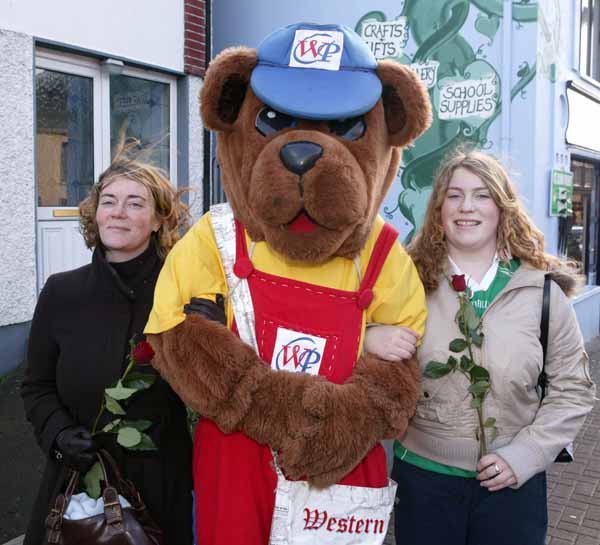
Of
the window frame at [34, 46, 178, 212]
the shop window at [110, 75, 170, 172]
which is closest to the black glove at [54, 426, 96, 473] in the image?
the window frame at [34, 46, 178, 212]

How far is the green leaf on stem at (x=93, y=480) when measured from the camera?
2.08 m

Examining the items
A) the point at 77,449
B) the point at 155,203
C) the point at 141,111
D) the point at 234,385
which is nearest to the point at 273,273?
the point at 234,385

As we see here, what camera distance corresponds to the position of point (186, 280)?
6.45 feet

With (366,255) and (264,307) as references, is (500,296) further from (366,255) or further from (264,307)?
(264,307)

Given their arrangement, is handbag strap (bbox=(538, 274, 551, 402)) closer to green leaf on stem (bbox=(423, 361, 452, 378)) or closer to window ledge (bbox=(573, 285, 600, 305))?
green leaf on stem (bbox=(423, 361, 452, 378))

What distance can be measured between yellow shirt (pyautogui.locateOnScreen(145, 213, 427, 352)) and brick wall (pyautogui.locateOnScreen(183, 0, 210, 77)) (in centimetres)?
526

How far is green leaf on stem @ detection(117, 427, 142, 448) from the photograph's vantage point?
6.68ft

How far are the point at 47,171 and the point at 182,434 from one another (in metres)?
4.26

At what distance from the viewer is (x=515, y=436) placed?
7.39 ft

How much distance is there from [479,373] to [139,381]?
1.09 metres

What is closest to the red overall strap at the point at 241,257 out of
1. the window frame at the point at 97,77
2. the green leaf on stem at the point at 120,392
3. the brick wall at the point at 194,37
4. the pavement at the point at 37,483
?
the green leaf on stem at the point at 120,392

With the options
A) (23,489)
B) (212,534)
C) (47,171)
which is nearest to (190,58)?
(47,171)

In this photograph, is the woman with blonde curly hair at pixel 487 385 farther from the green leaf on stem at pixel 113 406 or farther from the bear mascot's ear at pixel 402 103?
the green leaf on stem at pixel 113 406

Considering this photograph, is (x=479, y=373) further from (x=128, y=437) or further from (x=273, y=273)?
(x=128, y=437)
